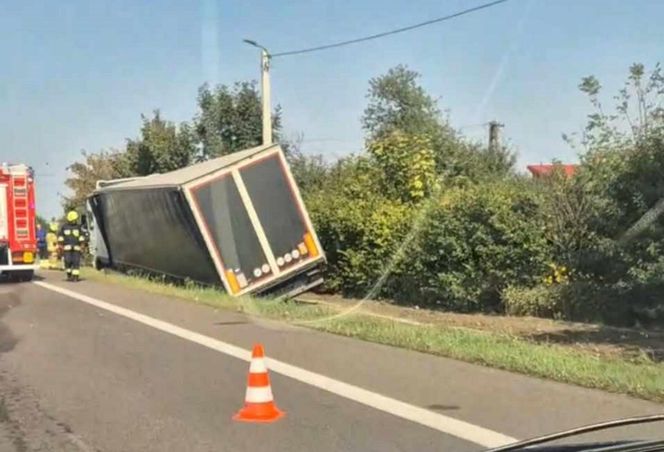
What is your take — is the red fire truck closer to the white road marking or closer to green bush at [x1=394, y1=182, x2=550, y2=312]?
green bush at [x1=394, y1=182, x2=550, y2=312]

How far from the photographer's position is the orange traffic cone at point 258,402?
280 inches

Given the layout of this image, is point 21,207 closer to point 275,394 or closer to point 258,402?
point 275,394

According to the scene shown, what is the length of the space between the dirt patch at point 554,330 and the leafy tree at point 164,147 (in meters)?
18.7

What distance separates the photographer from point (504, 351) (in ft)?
33.1

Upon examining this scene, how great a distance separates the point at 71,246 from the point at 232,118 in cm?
1086

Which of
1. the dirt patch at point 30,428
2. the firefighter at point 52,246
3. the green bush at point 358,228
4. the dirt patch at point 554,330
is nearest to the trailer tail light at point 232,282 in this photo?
the dirt patch at point 554,330

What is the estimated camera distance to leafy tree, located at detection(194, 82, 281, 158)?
34.0 m

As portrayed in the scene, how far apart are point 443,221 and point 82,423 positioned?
11752 millimetres

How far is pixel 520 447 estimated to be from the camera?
2.87 meters

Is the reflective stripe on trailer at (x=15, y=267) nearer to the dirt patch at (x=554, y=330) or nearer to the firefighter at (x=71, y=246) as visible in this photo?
the firefighter at (x=71, y=246)

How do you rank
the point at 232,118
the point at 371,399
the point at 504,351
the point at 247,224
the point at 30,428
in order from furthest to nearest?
the point at 232,118
the point at 247,224
the point at 504,351
the point at 371,399
the point at 30,428

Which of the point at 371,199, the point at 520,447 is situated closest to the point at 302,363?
the point at 520,447

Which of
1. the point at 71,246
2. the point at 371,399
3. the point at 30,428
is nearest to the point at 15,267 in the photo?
the point at 71,246

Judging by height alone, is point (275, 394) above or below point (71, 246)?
below
